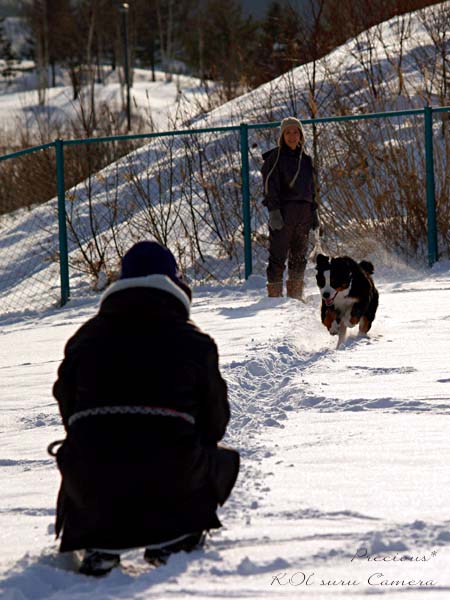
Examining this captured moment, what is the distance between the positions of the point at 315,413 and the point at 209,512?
2.20 m

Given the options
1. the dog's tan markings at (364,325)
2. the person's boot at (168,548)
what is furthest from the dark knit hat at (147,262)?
the dog's tan markings at (364,325)

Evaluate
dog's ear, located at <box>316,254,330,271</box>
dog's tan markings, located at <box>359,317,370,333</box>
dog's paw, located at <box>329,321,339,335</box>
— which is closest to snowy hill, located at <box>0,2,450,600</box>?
dog's paw, located at <box>329,321,339,335</box>

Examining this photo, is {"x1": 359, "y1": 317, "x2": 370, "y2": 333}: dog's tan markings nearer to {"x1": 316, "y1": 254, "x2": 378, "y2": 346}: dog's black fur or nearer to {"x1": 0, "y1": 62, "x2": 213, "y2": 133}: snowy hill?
{"x1": 316, "y1": 254, "x2": 378, "y2": 346}: dog's black fur

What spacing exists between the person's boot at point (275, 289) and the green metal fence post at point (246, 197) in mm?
1546

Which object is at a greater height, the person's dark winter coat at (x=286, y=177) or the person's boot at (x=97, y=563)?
the person's dark winter coat at (x=286, y=177)

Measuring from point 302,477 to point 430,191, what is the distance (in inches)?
346

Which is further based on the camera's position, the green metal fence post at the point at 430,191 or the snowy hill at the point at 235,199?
the snowy hill at the point at 235,199

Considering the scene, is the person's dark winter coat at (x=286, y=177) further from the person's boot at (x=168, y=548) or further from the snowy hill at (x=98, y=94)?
the snowy hill at (x=98, y=94)

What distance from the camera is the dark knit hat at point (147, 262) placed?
3.39m

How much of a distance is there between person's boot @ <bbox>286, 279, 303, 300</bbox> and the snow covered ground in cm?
216

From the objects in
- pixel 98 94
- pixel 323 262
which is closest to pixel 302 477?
pixel 323 262

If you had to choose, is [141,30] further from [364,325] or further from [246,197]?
[364,325]

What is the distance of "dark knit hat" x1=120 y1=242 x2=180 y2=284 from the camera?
133 inches

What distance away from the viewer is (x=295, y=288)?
427 inches
